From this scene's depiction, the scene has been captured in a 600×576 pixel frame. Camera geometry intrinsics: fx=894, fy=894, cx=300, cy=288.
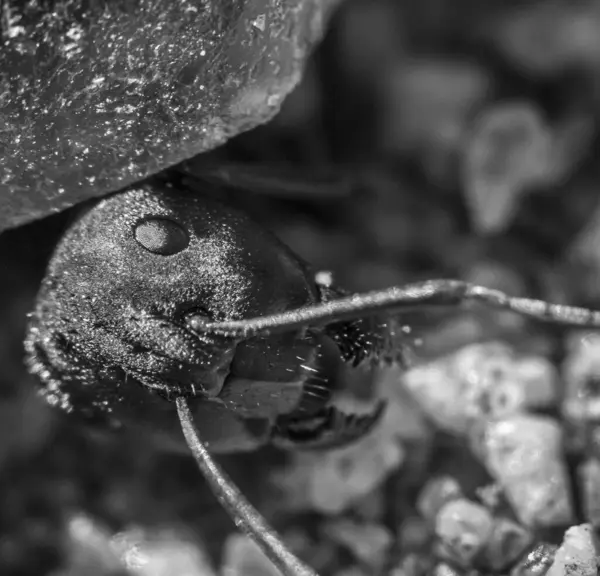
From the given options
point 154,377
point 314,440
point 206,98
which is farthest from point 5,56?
point 314,440

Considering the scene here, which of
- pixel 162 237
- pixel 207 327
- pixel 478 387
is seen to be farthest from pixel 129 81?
pixel 478 387

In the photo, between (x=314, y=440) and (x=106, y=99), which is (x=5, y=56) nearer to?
(x=106, y=99)

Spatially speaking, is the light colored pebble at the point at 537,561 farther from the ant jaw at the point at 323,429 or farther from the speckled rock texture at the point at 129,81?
the speckled rock texture at the point at 129,81

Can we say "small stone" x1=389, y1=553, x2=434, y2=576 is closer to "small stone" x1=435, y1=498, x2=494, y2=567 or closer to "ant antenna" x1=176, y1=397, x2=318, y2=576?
"small stone" x1=435, y1=498, x2=494, y2=567

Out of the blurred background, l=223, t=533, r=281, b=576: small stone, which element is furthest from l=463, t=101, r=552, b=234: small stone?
l=223, t=533, r=281, b=576: small stone

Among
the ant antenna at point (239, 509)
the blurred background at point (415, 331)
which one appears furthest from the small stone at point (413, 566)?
the ant antenna at point (239, 509)

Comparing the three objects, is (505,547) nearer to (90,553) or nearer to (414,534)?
(414,534)
